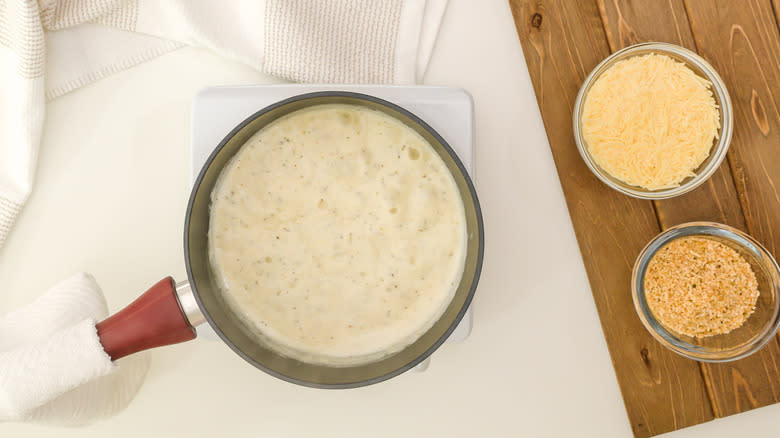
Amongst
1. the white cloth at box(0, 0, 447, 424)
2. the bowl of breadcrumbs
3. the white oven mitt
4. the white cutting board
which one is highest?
the white cloth at box(0, 0, 447, 424)

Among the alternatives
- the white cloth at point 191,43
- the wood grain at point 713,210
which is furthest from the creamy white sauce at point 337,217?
the wood grain at point 713,210

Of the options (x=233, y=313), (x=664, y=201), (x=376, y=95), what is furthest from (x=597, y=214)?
(x=233, y=313)

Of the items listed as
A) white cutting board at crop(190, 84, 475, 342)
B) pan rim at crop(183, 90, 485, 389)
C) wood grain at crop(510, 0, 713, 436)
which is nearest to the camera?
pan rim at crop(183, 90, 485, 389)

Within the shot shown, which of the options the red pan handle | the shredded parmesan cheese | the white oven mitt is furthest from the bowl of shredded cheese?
the white oven mitt

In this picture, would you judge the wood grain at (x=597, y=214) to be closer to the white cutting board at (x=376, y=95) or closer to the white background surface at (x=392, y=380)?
the white background surface at (x=392, y=380)

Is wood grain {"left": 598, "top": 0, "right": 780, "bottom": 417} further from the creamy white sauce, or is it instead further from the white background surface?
the creamy white sauce

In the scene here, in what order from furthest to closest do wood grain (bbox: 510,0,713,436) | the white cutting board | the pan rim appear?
wood grain (bbox: 510,0,713,436), the white cutting board, the pan rim

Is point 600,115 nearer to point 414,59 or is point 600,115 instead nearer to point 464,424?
point 414,59

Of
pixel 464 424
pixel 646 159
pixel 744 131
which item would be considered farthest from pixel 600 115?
pixel 464 424
